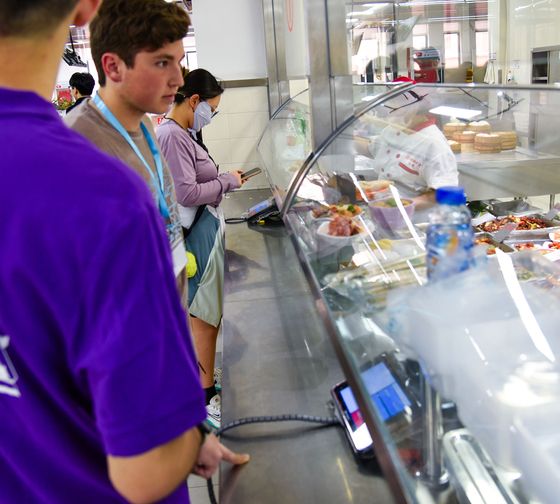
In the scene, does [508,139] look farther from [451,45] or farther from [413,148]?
[451,45]

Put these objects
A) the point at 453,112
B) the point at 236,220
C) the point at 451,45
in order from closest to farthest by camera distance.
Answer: the point at 453,112 < the point at 236,220 < the point at 451,45

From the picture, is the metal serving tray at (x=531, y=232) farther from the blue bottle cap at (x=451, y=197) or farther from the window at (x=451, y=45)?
the window at (x=451, y=45)

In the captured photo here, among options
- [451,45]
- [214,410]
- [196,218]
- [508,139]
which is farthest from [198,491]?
[451,45]

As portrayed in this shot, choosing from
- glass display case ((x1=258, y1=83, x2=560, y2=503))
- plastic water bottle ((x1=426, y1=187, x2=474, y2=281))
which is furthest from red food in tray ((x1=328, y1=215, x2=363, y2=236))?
plastic water bottle ((x1=426, y1=187, x2=474, y2=281))

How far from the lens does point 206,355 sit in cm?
304

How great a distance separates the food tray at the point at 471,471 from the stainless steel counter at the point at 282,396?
9.8 inches

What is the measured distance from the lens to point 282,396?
1.67 meters

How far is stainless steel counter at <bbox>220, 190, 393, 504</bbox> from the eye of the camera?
1.27 m

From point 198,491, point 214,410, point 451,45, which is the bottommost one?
point 198,491

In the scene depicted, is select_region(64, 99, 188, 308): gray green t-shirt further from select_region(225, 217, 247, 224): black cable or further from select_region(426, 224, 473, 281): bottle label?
select_region(225, 217, 247, 224): black cable

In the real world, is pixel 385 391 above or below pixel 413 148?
below

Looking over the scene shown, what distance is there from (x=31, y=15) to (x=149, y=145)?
3.76 feet

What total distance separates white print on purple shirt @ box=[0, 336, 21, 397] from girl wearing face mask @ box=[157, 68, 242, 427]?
2.12 meters

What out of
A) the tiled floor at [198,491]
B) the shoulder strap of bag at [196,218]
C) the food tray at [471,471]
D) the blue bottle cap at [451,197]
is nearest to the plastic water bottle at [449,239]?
the blue bottle cap at [451,197]
